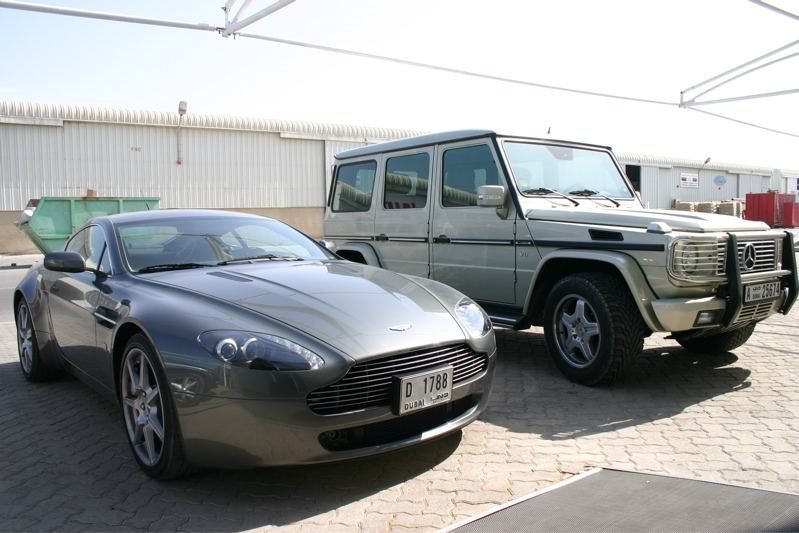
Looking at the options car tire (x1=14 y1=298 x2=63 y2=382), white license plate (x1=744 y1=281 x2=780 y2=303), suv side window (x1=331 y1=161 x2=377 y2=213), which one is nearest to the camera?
white license plate (x1=744 y1=281 x2=780 y2=303)

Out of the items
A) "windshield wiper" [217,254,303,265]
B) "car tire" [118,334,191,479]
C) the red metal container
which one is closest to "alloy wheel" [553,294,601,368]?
"windshield wiper" [217,254,303,265]

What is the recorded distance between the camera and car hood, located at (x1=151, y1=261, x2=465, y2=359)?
3.03 m

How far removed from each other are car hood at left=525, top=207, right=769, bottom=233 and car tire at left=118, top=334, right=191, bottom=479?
10.6 feet

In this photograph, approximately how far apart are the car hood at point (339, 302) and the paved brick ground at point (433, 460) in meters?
0.71

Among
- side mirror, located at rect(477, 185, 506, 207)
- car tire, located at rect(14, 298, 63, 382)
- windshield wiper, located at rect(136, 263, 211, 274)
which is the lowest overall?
car tire, located at rect(14, 298, 63, 382)

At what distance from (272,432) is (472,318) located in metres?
1.37

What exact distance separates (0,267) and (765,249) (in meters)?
18.2

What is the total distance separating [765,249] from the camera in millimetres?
4809

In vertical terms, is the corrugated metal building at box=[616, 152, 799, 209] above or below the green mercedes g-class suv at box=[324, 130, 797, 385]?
above

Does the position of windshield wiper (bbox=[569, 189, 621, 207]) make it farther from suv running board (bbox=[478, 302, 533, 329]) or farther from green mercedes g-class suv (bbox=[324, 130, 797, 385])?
suv running board (bbox=[478, 302, 533, 329])

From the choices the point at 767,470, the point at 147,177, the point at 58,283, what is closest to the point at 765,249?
the point at 767,470

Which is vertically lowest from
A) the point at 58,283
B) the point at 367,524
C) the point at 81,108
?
the point at 367,524

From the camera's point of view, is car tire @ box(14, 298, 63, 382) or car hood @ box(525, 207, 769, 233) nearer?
car hood @ box(525, 207, 769, 233)

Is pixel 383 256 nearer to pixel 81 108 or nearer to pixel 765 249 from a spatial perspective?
pixel 765 249
